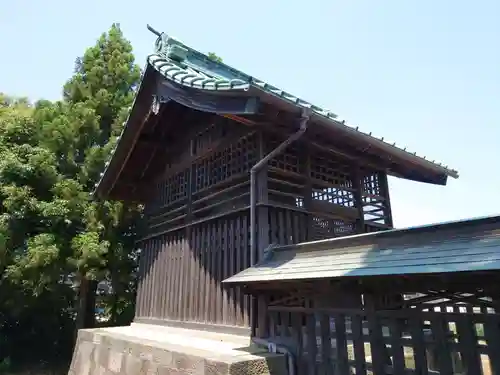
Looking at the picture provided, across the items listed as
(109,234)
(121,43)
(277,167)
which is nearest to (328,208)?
(277,167)

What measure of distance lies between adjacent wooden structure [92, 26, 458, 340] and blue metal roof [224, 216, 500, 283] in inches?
37.7

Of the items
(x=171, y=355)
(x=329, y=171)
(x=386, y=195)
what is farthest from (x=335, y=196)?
(x=171, y=355)

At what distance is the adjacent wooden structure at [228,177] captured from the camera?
5797 millimetres

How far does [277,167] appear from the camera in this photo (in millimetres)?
6297

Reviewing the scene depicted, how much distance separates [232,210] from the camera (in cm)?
634

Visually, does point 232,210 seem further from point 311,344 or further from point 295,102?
point 311,344

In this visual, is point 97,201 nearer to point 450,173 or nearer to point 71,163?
point 71,163

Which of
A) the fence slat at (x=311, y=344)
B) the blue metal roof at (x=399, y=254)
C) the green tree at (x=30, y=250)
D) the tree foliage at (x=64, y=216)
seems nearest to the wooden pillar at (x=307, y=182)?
the blue metal roof at (x=399, y=254)

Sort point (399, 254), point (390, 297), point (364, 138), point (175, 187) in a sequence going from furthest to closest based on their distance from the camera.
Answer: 1. point (175, 187)
2. point (364, 138)
3. point (390, 297)
4. point (399, 254)

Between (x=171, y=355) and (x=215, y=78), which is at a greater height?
(x=215, y=78)

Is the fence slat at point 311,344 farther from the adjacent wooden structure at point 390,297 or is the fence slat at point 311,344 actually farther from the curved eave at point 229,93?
the curved eave at point 229,93

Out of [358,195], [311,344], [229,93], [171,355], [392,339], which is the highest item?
[229,93]

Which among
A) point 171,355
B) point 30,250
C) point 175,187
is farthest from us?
point 30,250

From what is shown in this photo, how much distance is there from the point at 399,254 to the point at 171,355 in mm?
3394
